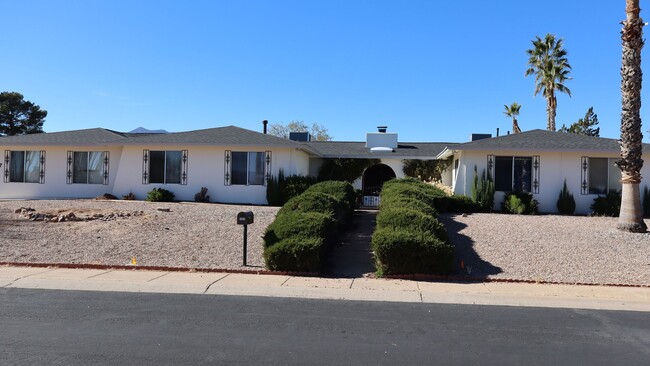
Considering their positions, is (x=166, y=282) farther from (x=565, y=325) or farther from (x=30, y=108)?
(x=30, y=108)

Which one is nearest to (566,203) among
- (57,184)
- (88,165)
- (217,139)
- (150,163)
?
(217,139)

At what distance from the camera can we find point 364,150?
2831cm

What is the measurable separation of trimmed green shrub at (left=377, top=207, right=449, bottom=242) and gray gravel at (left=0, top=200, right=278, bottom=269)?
295 cm

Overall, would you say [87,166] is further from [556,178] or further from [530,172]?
[556,178]

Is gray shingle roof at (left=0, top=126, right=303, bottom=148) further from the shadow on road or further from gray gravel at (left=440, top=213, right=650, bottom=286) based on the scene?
the shadow on road

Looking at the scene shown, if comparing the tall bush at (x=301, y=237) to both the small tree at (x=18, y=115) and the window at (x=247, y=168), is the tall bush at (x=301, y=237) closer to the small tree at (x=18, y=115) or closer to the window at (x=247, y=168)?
the window at (x=247, y=168)

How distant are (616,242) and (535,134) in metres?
10.1

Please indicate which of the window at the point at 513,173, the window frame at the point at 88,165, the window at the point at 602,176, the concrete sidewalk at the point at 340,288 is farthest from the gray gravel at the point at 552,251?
the window frame at the point at 88,165

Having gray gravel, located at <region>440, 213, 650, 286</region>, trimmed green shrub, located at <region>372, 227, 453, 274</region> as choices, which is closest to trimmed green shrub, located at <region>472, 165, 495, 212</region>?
gray gravel, located at <region>440, 213, 650, 286</region>

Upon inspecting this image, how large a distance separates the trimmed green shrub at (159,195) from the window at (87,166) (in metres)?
3.61

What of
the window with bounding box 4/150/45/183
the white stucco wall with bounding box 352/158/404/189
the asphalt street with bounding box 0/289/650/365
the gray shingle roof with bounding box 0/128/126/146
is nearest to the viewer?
the asphalt street with bounding box 0/289/650/365

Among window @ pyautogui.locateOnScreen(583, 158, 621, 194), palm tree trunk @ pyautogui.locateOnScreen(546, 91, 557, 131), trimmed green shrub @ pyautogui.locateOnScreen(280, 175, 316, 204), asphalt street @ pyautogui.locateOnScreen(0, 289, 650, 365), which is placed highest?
palm tree trunk @ pyautogui.locateOnScreen(546, 91, 557, 131)

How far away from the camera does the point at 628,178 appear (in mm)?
13867

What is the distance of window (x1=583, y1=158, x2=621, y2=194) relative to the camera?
1961 cm
